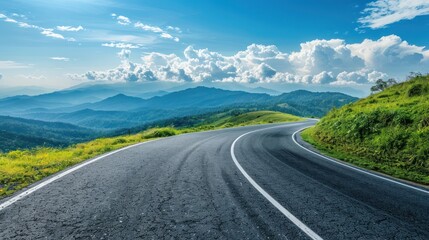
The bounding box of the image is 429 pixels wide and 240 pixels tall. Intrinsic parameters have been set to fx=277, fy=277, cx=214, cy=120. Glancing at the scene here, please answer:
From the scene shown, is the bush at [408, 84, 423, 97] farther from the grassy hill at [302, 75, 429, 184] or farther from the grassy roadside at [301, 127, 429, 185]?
the grassy roadside at [301, 127, 429, 185]

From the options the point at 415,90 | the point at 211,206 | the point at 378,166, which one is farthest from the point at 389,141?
the point at 211,206

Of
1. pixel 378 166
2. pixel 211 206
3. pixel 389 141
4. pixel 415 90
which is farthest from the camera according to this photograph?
pixel 415 90

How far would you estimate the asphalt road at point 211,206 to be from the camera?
4.23 metres

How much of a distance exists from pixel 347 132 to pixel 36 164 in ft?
54.1

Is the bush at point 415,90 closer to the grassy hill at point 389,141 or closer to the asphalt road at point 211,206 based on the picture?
the grassy hill at point 389,141

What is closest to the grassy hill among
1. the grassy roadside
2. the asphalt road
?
the grassy roadside

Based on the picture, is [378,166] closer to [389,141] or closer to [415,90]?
[389,141]

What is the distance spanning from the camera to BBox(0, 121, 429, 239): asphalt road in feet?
13.9

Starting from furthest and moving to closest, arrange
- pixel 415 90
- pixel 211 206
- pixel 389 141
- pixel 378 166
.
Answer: pixel 415 90 → pixel 389 141 → pixel 378 166 → pixel 211 206

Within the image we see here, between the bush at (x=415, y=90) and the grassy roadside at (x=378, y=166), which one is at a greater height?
the bush at (x=415, y=90)

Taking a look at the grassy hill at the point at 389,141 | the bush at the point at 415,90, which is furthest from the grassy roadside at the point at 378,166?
the bush at the point at 415,90

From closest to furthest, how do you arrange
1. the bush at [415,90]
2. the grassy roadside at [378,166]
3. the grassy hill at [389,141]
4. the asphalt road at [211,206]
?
the asphalt road at [211,206]
the grassy roadside at [378,166]
the grassy hill at [389,141]
the bush at [415,90]

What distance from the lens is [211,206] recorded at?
17.4 ft

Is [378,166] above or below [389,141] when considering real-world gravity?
below
